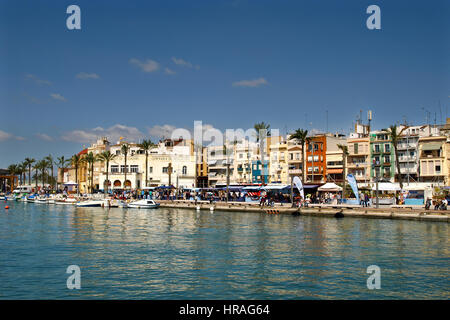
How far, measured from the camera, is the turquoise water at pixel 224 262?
19.1 m

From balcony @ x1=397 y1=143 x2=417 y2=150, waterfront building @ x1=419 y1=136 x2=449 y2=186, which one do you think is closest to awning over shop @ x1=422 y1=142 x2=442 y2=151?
waterfront building @ x1=419 y1=136 x2=449 y2=186

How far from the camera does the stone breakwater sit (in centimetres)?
5028

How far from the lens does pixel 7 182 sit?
187125mm

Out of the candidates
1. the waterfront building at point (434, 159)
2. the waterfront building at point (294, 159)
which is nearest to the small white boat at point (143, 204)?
the waterfront building at point (294, 159)

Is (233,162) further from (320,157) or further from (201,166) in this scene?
(320,157)

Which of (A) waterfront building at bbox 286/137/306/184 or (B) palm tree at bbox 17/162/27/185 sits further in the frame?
(B) palm tree at bbox 17/162/27/185

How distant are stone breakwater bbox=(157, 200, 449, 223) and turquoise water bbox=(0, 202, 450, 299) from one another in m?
9.20

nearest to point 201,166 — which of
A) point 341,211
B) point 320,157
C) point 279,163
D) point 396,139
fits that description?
point 279,163

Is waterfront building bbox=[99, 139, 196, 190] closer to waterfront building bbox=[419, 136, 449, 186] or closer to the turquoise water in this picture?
waterfront building bbox=[419, 136, 449, 186]

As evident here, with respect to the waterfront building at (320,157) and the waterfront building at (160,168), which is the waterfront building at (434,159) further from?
the waterfront building at (160,168)

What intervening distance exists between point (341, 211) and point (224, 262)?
117 ft

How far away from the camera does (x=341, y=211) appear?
57.2m

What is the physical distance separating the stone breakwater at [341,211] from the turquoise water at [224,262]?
920cm
